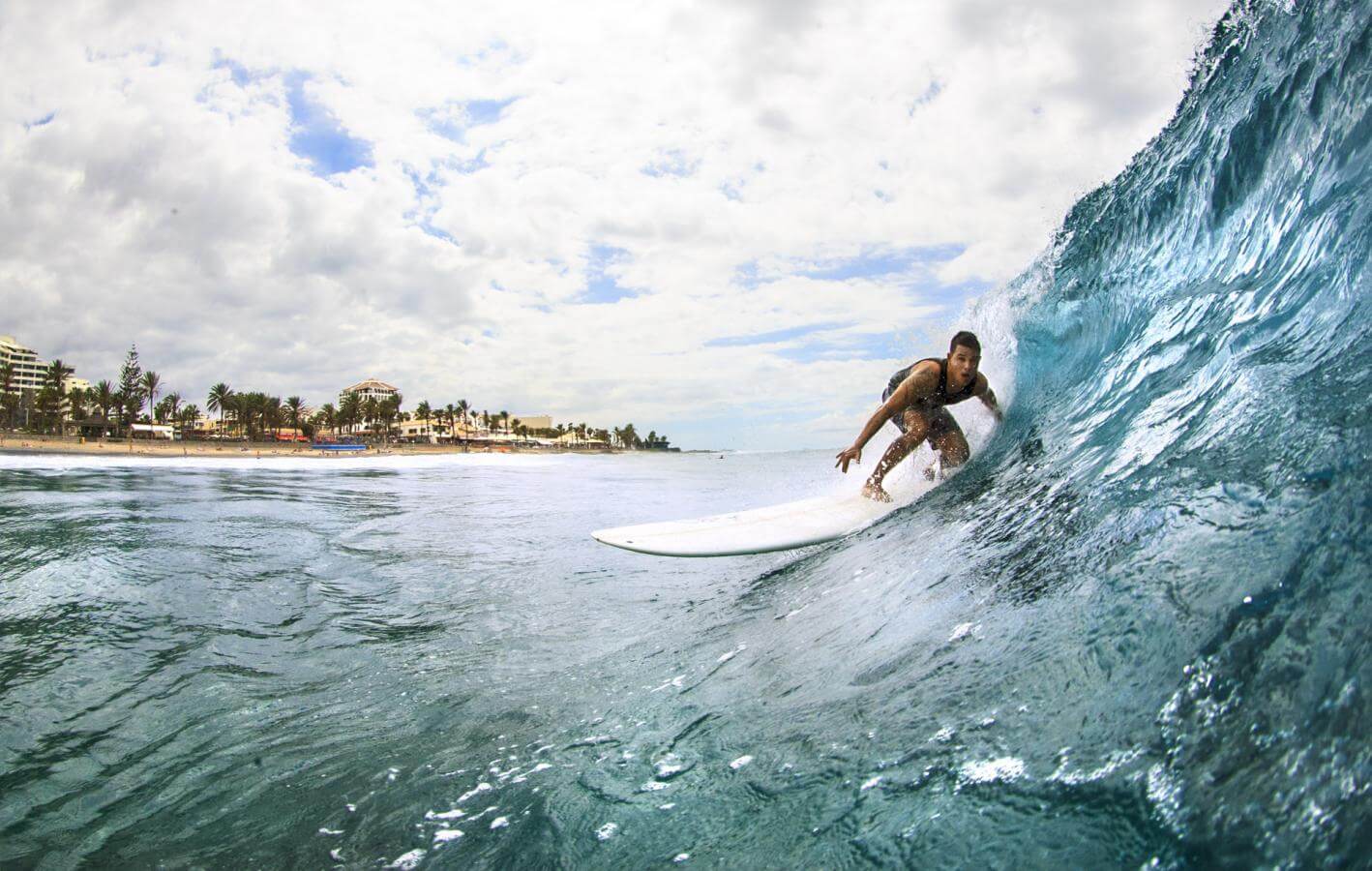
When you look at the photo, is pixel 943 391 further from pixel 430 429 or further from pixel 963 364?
pixel 430 429

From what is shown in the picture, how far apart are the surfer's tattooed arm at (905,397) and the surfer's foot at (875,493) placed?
0.60 metres

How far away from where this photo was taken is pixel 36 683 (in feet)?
11.2

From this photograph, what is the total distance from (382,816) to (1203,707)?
2397 mm

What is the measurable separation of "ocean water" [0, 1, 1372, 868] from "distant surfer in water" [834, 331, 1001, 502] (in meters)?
0.56

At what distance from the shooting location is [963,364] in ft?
19.2

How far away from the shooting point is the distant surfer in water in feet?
19.5

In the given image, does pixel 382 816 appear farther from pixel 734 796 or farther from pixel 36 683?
pixel 36 683

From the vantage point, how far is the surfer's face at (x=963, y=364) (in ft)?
19.1

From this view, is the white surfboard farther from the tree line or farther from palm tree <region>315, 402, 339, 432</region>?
palm tree <region>315, 402, 339, 432</region>

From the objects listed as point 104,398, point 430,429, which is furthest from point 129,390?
point 430,429

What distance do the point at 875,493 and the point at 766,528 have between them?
116 cm

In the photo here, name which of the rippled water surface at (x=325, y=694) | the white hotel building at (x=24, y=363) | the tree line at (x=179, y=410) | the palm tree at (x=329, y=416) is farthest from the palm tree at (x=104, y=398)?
the rippled water surface at (x=325, y=694)

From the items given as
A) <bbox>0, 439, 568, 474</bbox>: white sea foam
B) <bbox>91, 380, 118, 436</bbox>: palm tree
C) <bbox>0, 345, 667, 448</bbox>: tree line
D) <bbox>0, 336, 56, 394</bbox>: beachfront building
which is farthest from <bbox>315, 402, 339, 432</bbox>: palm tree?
<bbox>0, 336, 56, 394</bbox>: beachfront building

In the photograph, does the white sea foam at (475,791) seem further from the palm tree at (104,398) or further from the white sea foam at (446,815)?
the palm tree at (104,398)
